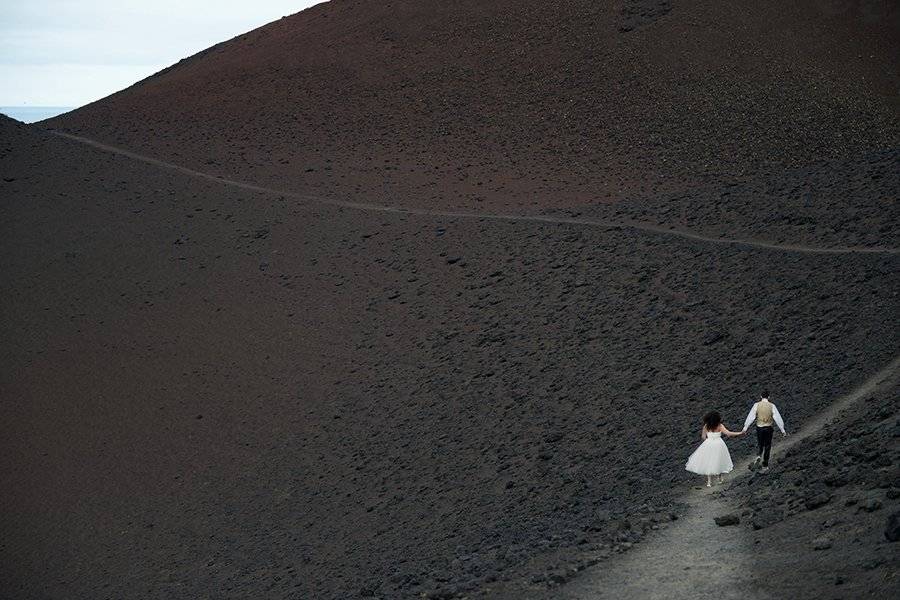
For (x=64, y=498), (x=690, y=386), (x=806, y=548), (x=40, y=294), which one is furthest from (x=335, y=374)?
(x=806, y=548)

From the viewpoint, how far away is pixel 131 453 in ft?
71.2

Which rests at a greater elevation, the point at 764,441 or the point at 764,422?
the point at 764,422

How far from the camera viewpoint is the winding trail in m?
20.5

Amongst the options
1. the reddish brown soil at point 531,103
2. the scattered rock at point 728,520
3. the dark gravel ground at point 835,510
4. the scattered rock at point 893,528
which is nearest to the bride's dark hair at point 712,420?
the dark gravel ground at point 835,510

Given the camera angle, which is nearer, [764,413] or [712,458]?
[764,413]

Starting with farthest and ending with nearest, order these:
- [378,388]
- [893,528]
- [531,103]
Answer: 1. [531,103]
2. [378,388]
3. [893,528]

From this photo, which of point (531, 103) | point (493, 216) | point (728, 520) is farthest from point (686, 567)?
point (531, 103)

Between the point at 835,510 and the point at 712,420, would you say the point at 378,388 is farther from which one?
the point at 835,510

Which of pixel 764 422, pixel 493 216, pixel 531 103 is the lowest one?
pixel 764 422

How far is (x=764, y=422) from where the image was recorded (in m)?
13.3

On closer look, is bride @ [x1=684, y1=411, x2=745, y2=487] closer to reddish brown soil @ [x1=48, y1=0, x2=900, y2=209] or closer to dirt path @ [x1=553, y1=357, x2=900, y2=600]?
dirt path @ [x1=553, y1=357, x2=900, y2=600]

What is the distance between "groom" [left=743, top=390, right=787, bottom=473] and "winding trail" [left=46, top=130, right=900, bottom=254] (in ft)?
24.4

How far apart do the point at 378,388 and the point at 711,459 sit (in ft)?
29.9

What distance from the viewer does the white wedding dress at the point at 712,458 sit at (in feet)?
44.4
